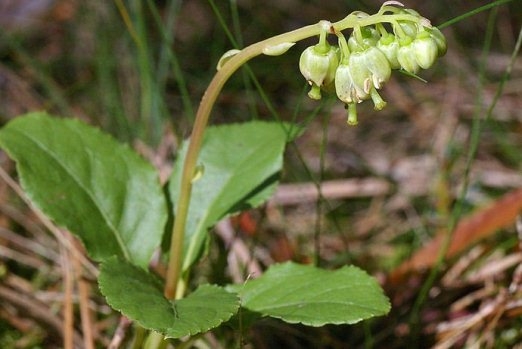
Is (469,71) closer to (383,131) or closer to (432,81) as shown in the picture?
(432,81)

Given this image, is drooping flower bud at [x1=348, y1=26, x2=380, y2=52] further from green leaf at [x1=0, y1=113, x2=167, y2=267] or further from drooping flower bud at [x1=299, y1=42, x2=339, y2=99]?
green leaf at [x1=0, y1=113, x2=167, y2=267]

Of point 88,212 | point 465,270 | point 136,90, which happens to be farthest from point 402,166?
point 88,212

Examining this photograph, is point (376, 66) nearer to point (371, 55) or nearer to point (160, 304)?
point (371, 55)

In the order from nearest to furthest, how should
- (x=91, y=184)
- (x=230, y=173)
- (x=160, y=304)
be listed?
(x=160, y=304)
(x=91, y=184)
(x=230, y=173)

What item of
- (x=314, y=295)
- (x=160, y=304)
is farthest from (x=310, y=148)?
(x=160, y=304)

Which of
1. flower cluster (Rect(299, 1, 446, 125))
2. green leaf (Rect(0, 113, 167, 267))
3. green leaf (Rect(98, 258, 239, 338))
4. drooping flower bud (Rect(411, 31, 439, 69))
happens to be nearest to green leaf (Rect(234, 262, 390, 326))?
green leaf (Rect(98, 258, 239, 338))

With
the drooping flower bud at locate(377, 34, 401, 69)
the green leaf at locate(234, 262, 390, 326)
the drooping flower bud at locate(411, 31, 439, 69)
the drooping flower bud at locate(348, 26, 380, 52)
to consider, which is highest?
the drooping flower bud at locate(348, 26, 380, 52)

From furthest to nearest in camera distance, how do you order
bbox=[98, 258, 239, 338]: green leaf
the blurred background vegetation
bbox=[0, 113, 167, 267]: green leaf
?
the blurred background vegetation, bbox=[0, 113, 167, 267]: green leaf, bbox=[98, 258, 239, 338]: green leaf
